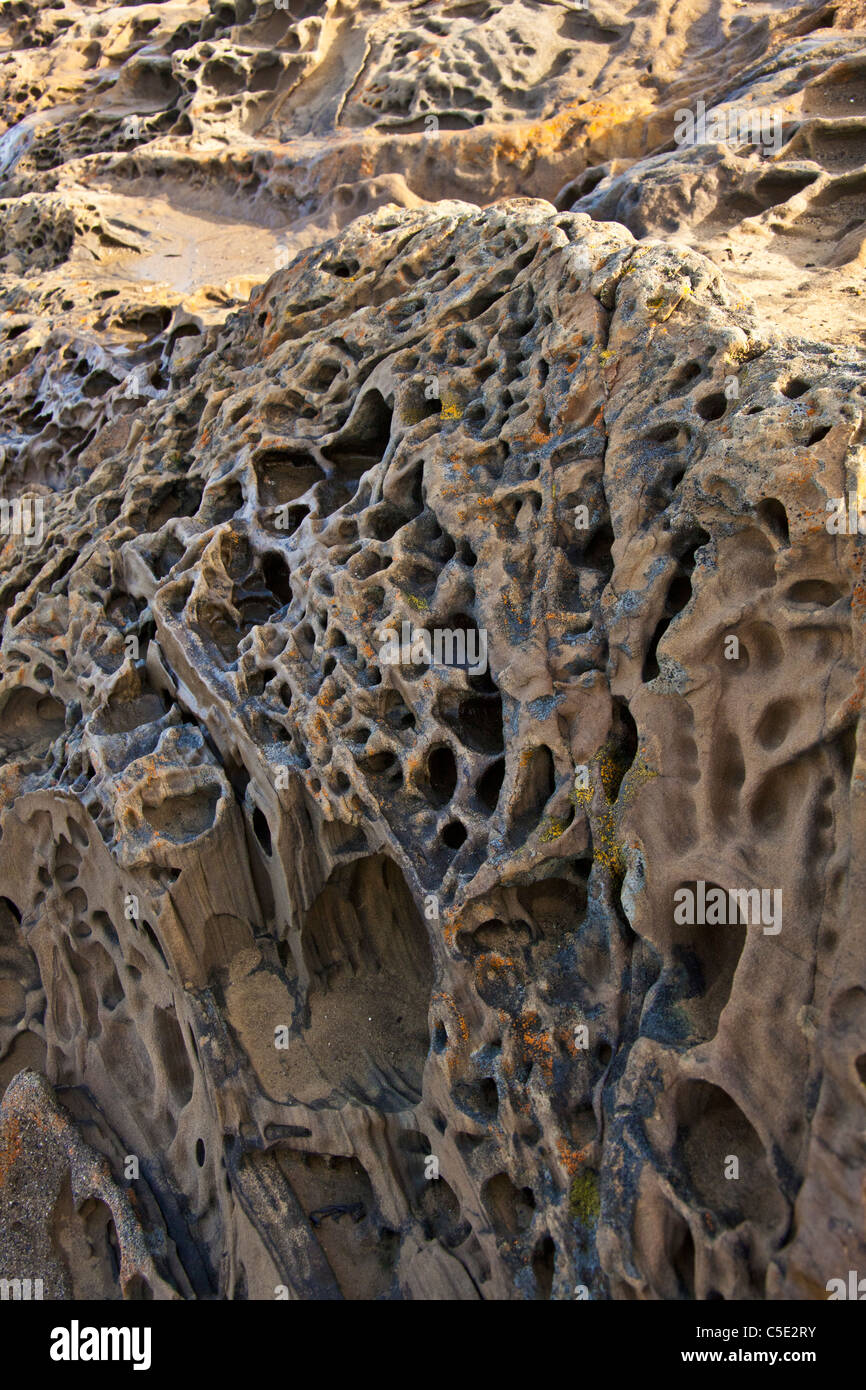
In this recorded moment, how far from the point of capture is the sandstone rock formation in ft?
10.3

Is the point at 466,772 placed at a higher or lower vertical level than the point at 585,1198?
higher

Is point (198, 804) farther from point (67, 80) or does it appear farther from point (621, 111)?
point (67, 80)

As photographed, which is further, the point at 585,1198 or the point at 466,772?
the point at 466,772

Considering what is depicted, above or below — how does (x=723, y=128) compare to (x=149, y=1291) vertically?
above

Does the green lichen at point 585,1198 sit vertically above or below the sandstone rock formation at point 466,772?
below

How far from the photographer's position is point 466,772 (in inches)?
162

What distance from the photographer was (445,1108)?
3893 millimetres

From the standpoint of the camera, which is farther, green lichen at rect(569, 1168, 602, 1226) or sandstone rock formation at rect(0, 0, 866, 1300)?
green lichen at rect(569, 1168, 602, 1226)

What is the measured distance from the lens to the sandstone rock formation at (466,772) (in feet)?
10.3

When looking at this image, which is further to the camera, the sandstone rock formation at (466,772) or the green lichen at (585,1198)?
the green lichen at (585,1198)

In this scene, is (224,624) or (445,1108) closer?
(445,1108)

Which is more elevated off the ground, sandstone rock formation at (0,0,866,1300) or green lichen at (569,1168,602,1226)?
sandstone rock formation at (0,0,866,1300)
